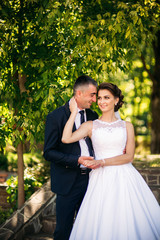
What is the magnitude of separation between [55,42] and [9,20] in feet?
2.87

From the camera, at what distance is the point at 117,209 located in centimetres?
356

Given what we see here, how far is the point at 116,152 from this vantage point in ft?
12.5

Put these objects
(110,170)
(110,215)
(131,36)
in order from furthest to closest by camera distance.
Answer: (131,36), (110,170), (110,215)

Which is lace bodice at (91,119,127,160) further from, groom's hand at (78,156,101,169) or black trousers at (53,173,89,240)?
black trousers at (53,173,89,240)

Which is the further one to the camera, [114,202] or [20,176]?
[20,176]

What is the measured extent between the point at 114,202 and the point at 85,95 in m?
1.33

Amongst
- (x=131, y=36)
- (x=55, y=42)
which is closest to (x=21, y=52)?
(x=55, y=42)

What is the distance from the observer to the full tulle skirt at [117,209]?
11.4ft

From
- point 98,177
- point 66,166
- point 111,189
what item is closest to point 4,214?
point 66,166

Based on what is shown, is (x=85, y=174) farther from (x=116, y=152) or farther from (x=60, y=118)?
(x=60, y=118)

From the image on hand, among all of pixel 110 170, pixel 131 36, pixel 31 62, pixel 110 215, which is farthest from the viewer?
pixel 31 62

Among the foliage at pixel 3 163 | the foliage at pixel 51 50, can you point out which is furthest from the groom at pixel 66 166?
the foliage at pixel 3 163

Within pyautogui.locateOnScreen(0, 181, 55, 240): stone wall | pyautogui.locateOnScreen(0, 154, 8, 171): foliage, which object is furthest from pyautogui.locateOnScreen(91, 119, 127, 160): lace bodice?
pyautogui.locateOnScreen(0, 154, 8, 171): foliage

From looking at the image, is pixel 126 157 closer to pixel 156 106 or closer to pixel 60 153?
pixel 60 153
